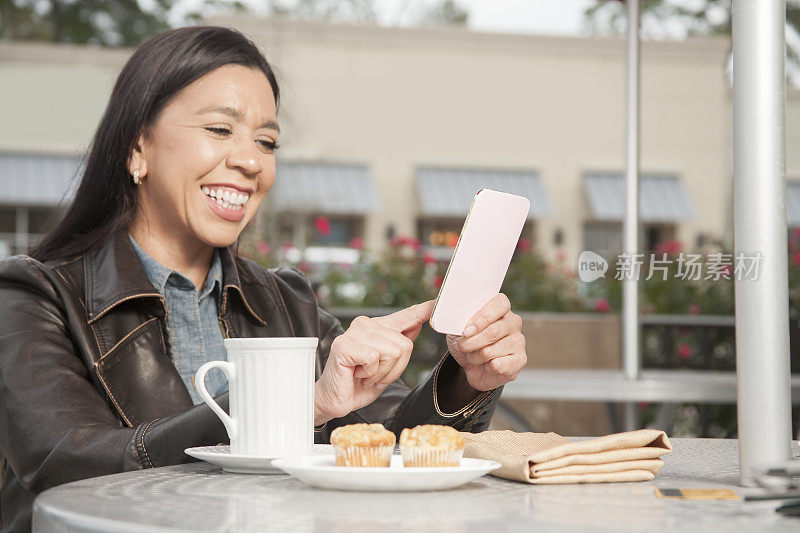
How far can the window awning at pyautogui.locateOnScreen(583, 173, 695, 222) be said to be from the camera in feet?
62.1

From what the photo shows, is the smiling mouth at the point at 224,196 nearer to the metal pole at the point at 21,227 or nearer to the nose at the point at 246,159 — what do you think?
the nose at the point at 246,159

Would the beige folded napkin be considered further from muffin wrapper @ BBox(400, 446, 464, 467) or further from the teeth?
the teeth

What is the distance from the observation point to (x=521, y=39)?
18.7m

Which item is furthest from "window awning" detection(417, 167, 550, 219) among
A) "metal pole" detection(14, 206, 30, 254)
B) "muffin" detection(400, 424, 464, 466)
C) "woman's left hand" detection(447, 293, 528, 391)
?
"muffin" detection(400, 424, 464, 466)

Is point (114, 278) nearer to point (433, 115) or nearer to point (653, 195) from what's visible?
point (433, 115)

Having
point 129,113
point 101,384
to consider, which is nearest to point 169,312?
point 101,384

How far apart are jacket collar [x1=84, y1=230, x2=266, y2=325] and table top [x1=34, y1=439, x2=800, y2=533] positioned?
2.41ft

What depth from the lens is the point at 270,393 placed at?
3.77ft

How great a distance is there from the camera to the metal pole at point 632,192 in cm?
324

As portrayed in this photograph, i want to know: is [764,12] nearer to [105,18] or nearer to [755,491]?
[755,491]

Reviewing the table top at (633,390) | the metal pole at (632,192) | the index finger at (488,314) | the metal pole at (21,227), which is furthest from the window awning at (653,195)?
the index finger at (488,314)

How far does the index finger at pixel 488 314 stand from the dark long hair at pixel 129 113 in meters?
0.92

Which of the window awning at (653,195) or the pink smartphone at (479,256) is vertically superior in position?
the window awning at (653,195)

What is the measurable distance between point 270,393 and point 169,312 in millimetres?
926
